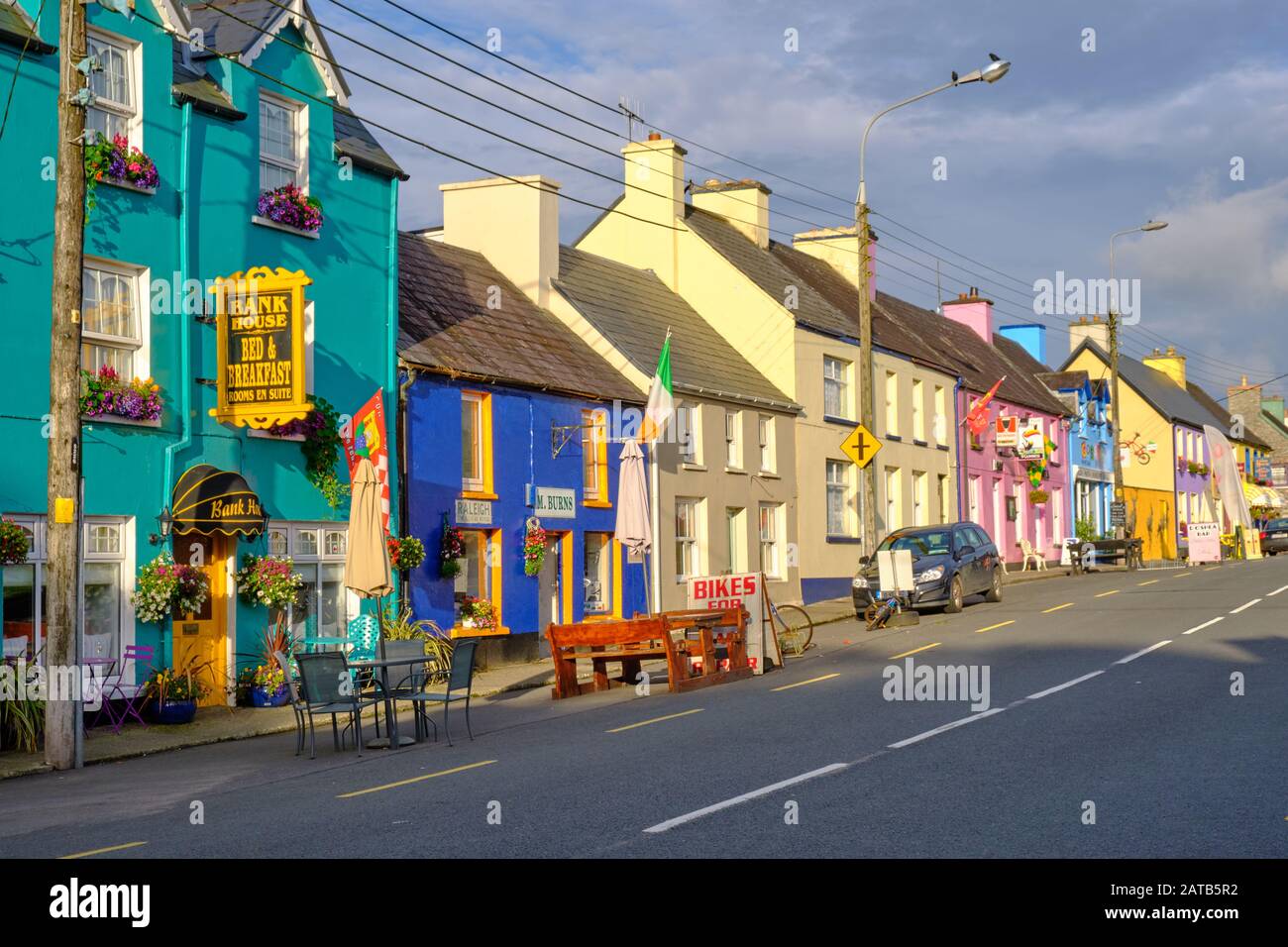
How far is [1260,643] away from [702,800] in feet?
43.1

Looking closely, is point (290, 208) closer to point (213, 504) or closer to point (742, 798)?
point (213, 504)

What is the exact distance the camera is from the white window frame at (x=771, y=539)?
34.4 metres

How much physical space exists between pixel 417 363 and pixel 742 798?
13.8m

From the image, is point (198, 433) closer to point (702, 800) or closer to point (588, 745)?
point (588, 745)

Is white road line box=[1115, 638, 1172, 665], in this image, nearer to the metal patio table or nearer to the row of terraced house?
the metal patio table

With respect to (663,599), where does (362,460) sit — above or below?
above

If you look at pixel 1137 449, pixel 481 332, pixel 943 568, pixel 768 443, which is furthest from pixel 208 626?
pixel 1137 449

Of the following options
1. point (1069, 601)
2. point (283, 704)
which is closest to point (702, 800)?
point (283, 704)

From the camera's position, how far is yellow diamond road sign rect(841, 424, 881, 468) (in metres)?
29.0

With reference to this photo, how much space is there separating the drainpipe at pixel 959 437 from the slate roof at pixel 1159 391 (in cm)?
2760

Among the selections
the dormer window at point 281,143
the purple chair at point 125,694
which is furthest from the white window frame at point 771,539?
the purple chair at point 125,694

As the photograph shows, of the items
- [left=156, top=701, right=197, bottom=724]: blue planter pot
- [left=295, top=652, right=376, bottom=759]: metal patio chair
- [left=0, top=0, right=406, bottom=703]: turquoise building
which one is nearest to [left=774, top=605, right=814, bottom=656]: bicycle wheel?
[left=0, top=0, right=406, bottom=703]: turquoise building

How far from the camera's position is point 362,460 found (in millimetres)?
18547

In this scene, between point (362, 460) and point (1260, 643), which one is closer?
point (362, 460)
